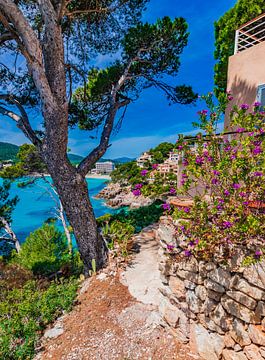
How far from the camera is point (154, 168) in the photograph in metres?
3.52

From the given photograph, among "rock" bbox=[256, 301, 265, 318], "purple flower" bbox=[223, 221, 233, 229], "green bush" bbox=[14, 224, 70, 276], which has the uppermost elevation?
"purple flower" bbox=[223, 221, 233, 229]

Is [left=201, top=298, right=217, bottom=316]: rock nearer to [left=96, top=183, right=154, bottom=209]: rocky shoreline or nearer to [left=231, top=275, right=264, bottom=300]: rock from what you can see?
[left=231, top=275, right=264, bottom=300]: rock

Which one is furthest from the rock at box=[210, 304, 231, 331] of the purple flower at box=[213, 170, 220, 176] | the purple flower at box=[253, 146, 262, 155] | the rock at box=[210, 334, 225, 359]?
the purple flower at box=[253, 146, 262, 155]

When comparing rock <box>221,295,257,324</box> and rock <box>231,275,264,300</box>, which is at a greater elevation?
rock <box>231,275,264,300</box>

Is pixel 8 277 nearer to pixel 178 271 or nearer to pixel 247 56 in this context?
pixel 178 271

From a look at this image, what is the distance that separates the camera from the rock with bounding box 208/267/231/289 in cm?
287

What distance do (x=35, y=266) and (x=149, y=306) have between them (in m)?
6.28

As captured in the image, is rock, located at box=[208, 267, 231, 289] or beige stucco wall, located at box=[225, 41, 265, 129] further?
beige stucco wall, located at box=[225, 41, 265, 129]

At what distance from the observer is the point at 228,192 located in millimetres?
2732

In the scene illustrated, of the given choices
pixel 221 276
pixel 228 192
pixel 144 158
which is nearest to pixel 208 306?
pixel 221 276

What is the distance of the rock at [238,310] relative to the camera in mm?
2641

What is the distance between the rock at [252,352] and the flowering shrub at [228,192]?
3.38 ft

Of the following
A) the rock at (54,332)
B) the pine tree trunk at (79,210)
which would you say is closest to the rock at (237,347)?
the rock at (54,332)

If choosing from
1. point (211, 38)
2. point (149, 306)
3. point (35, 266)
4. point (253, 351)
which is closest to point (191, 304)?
point (253, 351)
